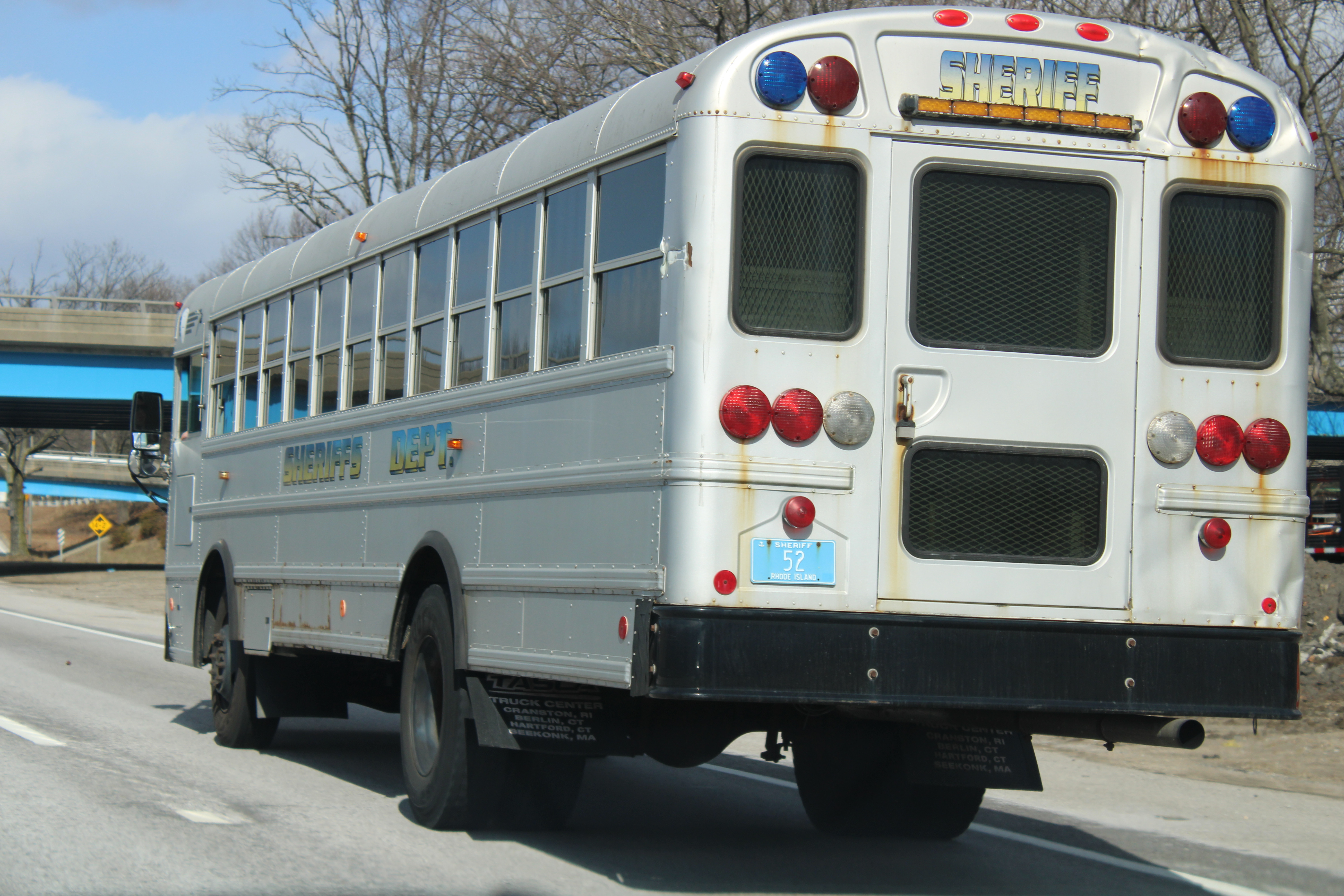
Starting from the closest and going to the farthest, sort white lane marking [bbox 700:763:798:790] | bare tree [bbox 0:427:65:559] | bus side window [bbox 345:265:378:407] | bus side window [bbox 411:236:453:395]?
bus side window [bbox 411:236:453:395] < bus side window [bbox 345:265:378:407] < white lane marking [bbox 700:763:798:790] < bare tree [bbox 0:427:65:559]

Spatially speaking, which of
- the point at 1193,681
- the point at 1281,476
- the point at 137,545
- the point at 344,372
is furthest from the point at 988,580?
the point at 137,545

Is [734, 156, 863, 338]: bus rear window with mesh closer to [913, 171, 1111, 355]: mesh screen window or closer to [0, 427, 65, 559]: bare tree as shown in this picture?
[913, 171, 1111, 355]: mesh screen window

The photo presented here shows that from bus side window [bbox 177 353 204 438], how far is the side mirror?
16cm

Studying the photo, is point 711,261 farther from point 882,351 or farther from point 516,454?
point 516,454

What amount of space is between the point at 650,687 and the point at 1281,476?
2598 mm

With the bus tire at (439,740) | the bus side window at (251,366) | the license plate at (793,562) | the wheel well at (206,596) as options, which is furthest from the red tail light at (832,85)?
the wheel well at (206,596)

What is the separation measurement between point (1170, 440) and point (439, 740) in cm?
356

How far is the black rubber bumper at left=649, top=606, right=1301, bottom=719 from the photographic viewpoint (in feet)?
19.0

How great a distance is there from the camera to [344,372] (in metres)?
9.38

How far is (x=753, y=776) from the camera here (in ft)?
33.9

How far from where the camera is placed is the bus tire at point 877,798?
26.0 feet

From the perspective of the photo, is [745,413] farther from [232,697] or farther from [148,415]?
[148,415]

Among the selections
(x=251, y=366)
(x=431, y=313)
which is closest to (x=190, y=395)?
(x=251, y=366)

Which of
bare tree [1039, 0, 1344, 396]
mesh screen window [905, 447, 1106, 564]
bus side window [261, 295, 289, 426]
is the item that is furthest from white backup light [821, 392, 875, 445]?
bare tree [1039, 0, 1344, 396]
